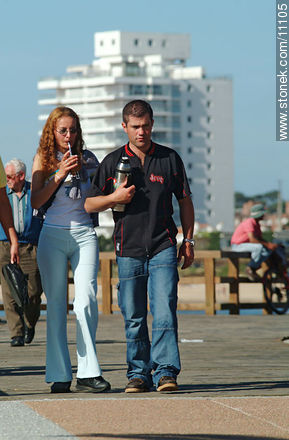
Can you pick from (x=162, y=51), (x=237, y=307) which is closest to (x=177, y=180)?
(x=237, y=307)

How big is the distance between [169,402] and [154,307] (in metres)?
0.97

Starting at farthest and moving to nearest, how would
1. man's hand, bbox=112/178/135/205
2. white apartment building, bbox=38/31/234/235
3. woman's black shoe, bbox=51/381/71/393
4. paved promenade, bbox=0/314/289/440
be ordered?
white apartment building, bbox=38/31/234/235, woman's black shoe, bbox=51/381/71/393, man's hand, bbox=112/178/135/205, paved promenade, bbox=0/314/289/440

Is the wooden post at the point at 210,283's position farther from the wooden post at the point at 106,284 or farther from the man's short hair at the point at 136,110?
the man's short hair at the point at 136,110

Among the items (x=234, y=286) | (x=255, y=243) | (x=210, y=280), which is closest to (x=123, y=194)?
(x=210, y=280)

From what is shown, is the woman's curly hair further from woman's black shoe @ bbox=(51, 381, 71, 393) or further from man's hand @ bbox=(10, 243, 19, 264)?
woman's black shoe @ bbox=(51, 381, 71, 393)

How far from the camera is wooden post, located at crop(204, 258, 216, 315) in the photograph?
15.9 m

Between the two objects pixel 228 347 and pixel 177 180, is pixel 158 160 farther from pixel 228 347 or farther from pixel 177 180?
pixel 228 347

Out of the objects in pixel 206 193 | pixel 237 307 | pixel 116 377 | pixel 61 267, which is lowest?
pixel 206 193

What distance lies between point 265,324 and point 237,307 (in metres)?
2.30

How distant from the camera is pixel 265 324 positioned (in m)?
14.2

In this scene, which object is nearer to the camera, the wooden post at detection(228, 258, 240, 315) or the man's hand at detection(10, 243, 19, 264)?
the man's hand at detection(10, 243, 19, 264)

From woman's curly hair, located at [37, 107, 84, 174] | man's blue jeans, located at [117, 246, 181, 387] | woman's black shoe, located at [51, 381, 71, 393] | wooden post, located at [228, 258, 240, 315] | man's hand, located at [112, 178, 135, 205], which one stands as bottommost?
wooden post, located at [228, 258, 240, 315]

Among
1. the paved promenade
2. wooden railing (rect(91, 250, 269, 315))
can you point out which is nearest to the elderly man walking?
the paved promenade

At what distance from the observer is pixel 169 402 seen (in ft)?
20.9
